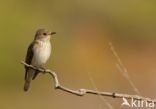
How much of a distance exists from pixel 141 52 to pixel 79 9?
3.06 meters

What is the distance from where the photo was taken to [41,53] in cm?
1216

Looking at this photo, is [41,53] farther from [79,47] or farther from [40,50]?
[79,47]

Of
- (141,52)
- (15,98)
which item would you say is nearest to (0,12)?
(141,52)

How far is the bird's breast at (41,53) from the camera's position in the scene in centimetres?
1212

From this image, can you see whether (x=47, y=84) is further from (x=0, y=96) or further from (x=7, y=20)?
(x=7, y=20)

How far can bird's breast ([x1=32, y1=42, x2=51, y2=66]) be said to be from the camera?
39.8ft

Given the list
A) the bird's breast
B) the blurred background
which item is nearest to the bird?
the bird's breast

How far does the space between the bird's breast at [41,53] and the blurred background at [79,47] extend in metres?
1.17

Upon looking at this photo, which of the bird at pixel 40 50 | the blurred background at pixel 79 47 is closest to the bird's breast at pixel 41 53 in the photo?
the bird at pixel 40 50

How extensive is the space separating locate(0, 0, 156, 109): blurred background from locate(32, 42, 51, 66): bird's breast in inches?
45.9

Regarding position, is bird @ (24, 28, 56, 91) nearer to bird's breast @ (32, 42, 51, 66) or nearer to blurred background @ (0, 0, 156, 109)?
bird's breast @ (32, 42, 51, 66)

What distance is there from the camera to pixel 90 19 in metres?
21.5

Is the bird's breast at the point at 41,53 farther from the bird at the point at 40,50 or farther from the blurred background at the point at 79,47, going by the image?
the blurred background at the point at 79,47

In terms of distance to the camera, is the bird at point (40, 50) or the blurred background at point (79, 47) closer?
the bird at point (40, 50)
